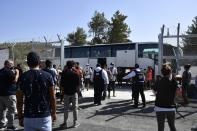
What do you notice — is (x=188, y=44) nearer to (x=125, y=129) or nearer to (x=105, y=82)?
(x=105, y=82)

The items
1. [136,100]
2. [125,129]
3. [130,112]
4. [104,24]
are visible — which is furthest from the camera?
[104,24]

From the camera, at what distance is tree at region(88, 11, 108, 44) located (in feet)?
171

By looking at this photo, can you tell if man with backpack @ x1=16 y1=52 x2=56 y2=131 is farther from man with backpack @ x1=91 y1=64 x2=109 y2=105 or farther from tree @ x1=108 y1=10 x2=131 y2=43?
tree @ x1=108 y1=10 x2=131 y2=43

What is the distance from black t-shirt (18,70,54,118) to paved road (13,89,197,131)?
182 inches

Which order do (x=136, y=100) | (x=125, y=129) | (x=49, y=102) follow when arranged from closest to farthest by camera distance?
(x=49, y=102), (x=125, y=129), (x=136, y=100)


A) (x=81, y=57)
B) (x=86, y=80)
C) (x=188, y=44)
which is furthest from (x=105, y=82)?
(x=81, y=57)

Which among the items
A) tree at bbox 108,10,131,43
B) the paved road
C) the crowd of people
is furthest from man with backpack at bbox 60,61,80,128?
tree at bbox 108,10,131,43

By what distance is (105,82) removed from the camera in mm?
15758

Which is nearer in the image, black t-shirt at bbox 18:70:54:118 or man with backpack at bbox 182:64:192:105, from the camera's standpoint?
black t-shirt at bbox 18:70:54:118

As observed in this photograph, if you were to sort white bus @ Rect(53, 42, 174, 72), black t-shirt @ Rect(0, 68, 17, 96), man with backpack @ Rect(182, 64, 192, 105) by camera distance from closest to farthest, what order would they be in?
black t-shirt @ Rect(0, 68, 17, 96)
man with backpack @ Rect(182, 64, 192, 105)
white bus @ Rect(53, 42, 174, 72)

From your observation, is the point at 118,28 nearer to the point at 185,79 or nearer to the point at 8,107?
the point at 185,79

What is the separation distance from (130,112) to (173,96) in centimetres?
576

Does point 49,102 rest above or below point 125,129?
above

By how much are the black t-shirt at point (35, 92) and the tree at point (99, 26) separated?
152 ft
